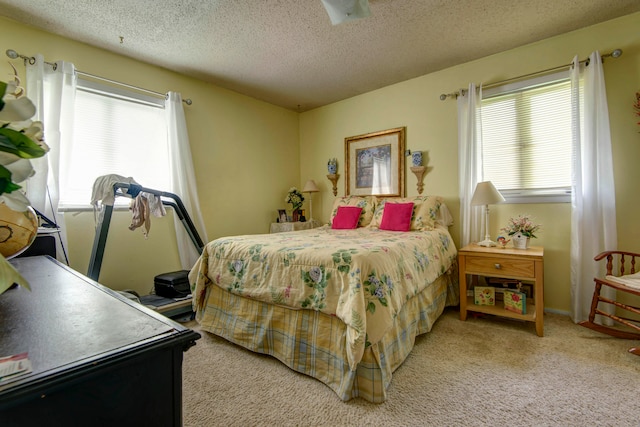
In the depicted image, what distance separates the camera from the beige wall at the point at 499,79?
2424 mm

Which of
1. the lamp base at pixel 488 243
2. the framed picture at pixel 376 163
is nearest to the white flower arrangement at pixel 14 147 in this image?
the lamp base at pixel 488 243

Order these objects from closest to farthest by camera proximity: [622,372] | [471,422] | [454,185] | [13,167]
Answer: [13,167] → [471,422] → [622,372] → [454,185]

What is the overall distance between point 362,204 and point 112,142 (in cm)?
266

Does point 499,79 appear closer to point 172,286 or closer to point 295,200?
point 295,200

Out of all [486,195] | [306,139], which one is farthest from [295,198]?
[486,195]

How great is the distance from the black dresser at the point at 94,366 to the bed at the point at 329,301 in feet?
3.60

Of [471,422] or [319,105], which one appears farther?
[319,105]

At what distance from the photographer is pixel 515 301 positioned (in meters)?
Answer: 2.43

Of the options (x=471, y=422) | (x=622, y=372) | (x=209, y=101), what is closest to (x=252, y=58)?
(x=209, y=101)

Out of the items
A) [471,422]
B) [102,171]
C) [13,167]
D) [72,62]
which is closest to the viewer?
[13,167]

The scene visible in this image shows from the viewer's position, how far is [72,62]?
263cm

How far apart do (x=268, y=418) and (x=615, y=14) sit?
12.3ft

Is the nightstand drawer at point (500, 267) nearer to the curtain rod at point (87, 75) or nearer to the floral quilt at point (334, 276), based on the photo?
the floral quilt at point (334, 276)

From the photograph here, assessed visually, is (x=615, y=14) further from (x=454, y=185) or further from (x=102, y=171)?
(x=102, y=171)
